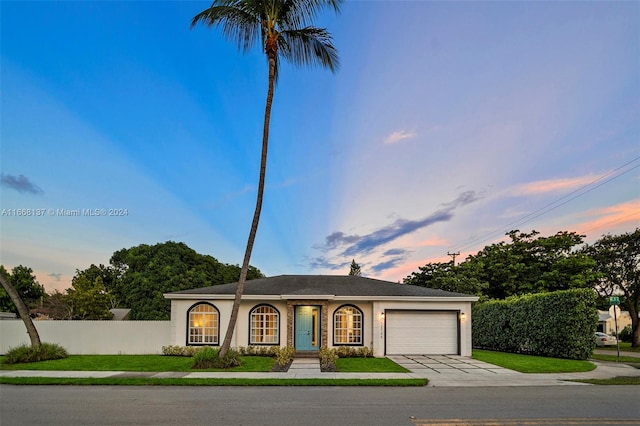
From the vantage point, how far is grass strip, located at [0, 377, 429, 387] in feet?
35.5

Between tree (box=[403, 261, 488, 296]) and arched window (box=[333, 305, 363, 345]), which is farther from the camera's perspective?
tree (box=[403, 261, 488, 296])

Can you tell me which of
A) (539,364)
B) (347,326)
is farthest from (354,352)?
(539,364)

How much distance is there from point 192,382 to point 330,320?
27.6 feet

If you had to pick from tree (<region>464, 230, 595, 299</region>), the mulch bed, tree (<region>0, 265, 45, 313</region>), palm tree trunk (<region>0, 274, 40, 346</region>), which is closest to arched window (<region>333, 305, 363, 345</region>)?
the mulch bed

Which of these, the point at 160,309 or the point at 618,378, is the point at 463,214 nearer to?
the point at 618,378

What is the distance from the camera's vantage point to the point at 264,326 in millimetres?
18344

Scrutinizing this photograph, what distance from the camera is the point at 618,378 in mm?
12336

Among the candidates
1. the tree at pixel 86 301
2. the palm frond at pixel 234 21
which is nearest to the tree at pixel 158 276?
the tree at pixel 86 301

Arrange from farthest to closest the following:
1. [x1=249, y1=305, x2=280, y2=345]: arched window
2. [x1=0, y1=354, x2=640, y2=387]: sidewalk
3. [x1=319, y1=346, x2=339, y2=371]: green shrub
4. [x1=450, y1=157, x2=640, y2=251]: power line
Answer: [x1=450, y1=157, x2=640, y2=251]: power line, [x1=249, y1=305, x2=280, y2=345]: arched window, [x1=319, y1=346, x2=339, y2=371]: green shrub, [x1=0, y1=354, x2=640, y2=387]: sidewalk

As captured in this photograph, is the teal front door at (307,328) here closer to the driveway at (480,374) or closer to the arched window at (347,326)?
the arched window at (347,326)

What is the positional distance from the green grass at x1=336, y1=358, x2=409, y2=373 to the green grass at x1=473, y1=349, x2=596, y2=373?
3918 millimetres

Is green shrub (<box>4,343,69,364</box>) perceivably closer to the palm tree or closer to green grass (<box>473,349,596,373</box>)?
the palm tree

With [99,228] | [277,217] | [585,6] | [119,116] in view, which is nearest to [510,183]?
[585,6]

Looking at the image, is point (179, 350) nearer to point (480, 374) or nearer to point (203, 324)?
point (203, 324)
